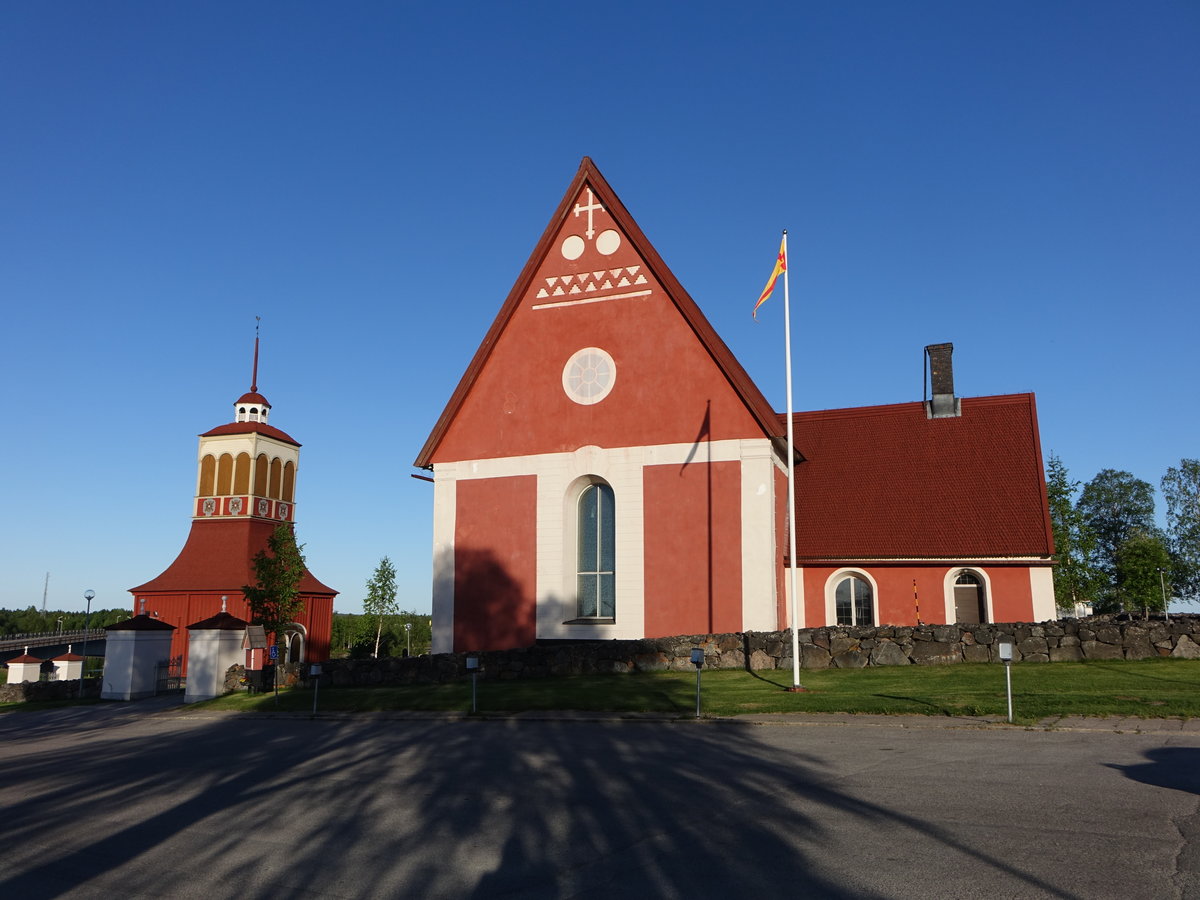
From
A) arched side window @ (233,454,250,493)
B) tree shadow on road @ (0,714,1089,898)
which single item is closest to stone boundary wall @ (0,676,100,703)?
arched side window @ (233,454,250,493)

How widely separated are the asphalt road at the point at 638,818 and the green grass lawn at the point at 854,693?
6.48ft

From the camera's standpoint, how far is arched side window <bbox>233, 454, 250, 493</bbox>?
172ft

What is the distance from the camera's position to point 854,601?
29.6 meters

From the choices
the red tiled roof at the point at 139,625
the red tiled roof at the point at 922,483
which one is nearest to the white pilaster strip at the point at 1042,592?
the red tiled roof at the point at 922,483

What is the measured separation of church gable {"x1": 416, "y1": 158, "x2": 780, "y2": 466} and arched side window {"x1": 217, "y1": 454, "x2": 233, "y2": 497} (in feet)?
88.7

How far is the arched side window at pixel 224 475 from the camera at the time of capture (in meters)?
52.6

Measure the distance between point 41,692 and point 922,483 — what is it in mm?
35100

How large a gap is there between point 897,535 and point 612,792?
2092 cm

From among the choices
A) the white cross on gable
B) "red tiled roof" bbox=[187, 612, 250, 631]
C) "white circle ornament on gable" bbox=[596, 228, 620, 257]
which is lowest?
"red tiled roof" bbox=[187, 612, 250, 631]

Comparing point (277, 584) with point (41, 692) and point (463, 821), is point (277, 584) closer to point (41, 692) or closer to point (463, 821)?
point (41, 692)

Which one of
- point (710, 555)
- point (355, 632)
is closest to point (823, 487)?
point (710, 555)

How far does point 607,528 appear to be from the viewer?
94.1 ft

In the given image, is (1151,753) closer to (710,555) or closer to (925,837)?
(925,837)

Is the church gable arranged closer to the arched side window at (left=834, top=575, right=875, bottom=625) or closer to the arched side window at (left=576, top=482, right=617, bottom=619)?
the arched side window at (left=576, top=482, right=617, bottom=619)
